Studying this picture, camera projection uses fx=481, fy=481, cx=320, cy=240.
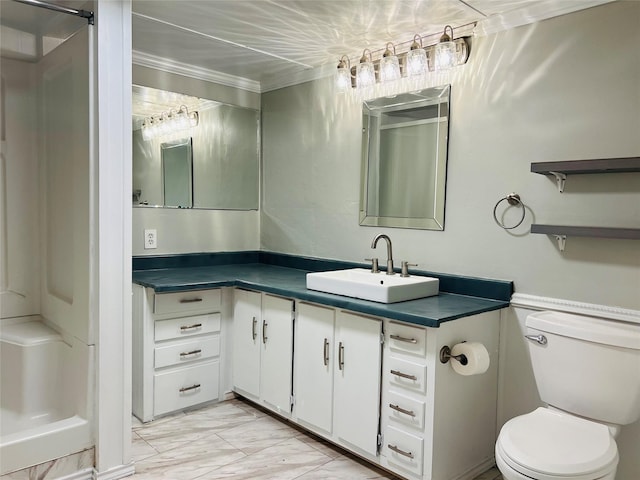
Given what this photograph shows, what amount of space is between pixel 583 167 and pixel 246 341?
194 centimetres

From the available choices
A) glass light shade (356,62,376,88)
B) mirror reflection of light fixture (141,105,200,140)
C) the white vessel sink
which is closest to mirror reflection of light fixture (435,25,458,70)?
glass light shade (356,62,376,88)

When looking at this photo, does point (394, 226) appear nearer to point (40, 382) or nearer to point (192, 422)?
point (192, 422)

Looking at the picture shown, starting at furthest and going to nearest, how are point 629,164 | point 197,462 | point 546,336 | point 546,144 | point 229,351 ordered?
point 229,351, point 197,462, point 546,144, point 546,336, point 629,164

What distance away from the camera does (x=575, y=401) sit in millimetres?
1850

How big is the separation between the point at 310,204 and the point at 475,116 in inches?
48.7

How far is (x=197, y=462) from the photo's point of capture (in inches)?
88.2

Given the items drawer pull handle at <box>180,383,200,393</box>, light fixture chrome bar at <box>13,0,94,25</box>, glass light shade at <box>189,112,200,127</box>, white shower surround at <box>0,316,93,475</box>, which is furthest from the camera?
glass light shade at <box>189,112,200,127</box>

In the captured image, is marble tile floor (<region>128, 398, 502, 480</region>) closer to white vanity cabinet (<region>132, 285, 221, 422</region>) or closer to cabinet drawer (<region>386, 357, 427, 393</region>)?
white vanity cabinet (<region>132, 285, 221, 422</region>)

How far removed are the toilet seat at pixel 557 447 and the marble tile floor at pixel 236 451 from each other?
1.81 ft

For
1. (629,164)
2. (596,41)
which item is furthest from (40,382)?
(596,41)

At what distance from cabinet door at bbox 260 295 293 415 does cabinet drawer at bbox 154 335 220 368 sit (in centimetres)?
34

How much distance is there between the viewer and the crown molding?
2895mm

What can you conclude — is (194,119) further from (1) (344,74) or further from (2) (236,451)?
(2) (236,451)

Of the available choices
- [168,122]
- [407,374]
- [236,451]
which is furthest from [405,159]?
[236,451]
